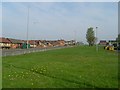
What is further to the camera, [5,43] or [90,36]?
[90,36]

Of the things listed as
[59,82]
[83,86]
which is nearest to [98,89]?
[83,86]

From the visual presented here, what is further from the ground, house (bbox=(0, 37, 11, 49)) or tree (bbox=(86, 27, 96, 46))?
tree (bbox=(86, 27, 96, 46))

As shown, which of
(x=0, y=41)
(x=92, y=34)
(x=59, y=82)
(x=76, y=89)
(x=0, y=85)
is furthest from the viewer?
(x=92, y=34)

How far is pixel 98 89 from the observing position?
9.27 metres

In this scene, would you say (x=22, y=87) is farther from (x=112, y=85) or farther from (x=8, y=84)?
(x=112, y=85)

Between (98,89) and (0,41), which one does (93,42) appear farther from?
(98,89)

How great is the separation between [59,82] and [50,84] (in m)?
0.59

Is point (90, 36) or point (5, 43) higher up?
point (90, 36)

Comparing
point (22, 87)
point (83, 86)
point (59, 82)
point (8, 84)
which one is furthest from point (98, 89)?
point (8, 84)

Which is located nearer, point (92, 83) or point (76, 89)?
point (76, 89)

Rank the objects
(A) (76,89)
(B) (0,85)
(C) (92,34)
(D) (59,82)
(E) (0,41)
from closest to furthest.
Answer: (A) (76,89) → (B) (0,85) → (D) (59,82) → (E) (0,41) → (C) (92,34)

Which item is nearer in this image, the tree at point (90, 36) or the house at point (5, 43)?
the house at point (5, 43)

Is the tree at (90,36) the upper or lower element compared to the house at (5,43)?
upper

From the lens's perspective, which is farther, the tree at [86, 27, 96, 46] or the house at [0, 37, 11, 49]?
the tree at [86, 27, 96, 46]
